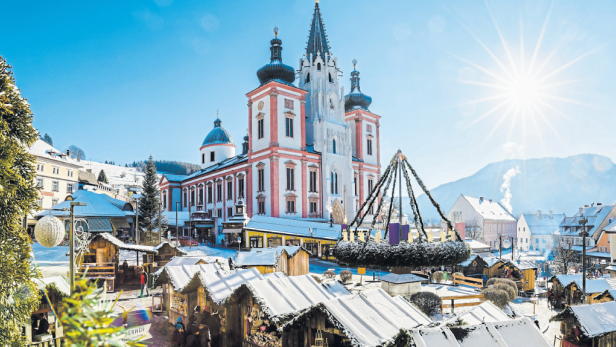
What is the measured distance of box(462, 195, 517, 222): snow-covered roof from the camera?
74.2m

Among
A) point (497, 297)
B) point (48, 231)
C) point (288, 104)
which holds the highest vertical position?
point (288, 104)

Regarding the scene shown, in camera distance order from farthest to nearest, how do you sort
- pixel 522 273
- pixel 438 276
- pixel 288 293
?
pixel 522 273
pixel 438 276
pixel 288 293

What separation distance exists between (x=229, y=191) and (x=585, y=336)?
43800 millimetres

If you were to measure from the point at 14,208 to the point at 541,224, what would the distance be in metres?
89.5

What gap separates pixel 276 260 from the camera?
19.1m

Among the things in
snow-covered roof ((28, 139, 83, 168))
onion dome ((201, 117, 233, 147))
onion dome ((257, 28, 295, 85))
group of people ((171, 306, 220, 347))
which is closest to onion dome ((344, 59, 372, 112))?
onion dome ((257, 28, 295, 85))

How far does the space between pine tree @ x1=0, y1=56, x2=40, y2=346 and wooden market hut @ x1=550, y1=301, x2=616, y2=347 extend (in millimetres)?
12958

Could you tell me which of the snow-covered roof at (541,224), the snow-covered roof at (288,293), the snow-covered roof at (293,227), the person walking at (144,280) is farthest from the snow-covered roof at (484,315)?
the snow-covered roof at (541,224)

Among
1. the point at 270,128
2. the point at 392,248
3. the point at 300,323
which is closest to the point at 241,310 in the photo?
the point at 300,323

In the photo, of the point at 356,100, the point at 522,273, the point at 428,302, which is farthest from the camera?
the point at 356,100

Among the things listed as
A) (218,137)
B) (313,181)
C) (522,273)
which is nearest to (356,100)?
(313,181)

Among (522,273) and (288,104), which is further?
(288,104)

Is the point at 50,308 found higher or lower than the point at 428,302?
higher

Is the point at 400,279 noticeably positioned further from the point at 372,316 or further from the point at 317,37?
the point at 317,37
